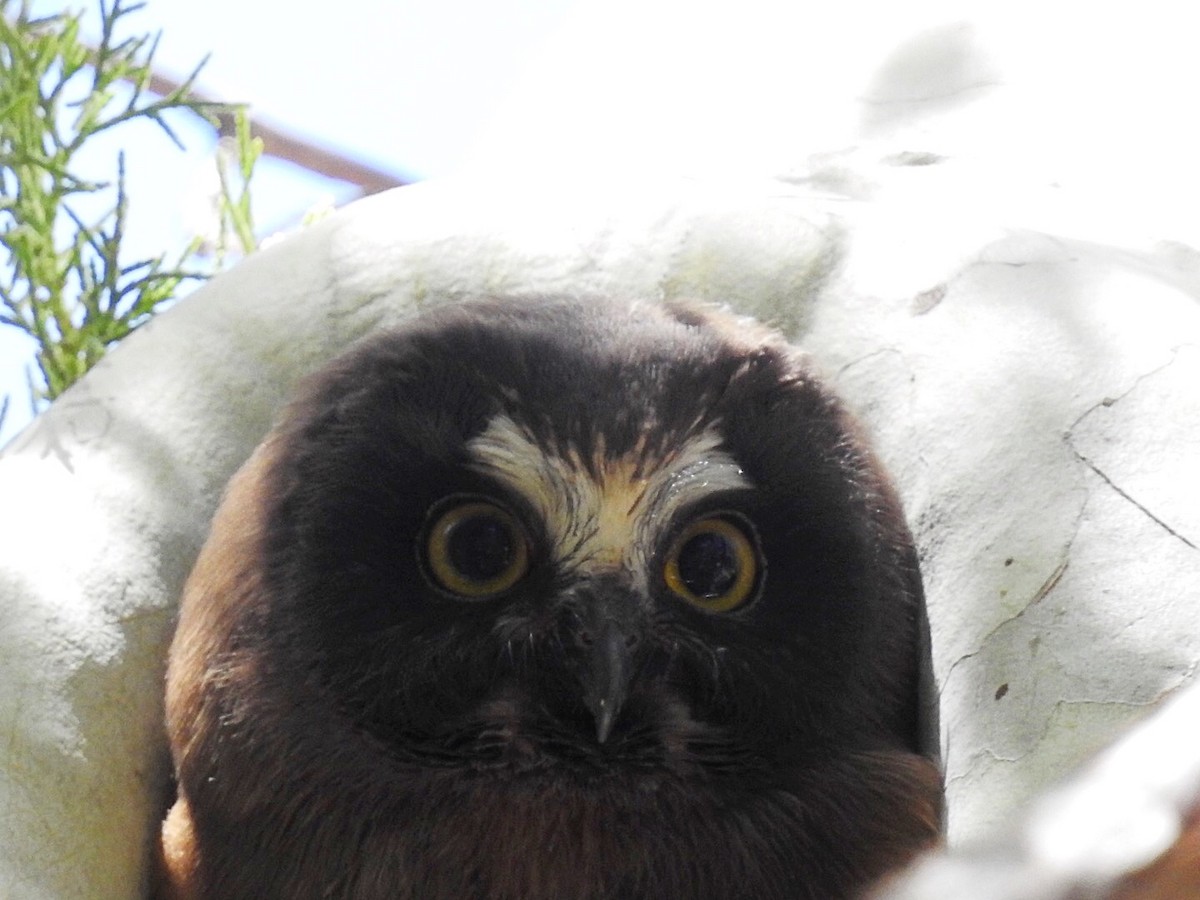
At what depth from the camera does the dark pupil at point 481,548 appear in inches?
78.8

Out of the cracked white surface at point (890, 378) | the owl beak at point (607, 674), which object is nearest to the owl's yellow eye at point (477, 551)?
the owl beak at point (607, 674)

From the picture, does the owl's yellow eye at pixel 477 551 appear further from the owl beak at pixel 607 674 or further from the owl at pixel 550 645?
the owl beak at pixel 607 674

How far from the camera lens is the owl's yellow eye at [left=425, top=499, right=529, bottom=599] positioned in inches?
78.9

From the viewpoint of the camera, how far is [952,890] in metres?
0.65

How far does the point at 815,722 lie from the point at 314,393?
0.81 meters

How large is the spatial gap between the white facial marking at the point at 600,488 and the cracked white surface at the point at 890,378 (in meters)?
0.34

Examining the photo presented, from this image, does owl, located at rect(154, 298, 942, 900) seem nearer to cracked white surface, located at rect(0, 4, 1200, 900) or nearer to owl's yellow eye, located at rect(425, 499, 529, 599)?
owl's yellow eye, located at rect(425, 499, 529, 599)

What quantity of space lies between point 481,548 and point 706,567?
0.29 m

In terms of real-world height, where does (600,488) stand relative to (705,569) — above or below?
above

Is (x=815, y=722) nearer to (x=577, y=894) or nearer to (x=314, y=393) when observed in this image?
(x=577, y=894)

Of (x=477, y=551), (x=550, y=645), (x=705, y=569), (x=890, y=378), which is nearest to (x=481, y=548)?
(x=477, y=551)

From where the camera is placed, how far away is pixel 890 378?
2.22 meters

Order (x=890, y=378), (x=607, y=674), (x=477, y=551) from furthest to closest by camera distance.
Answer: (x=890, y=378), (x=477, y=551), (x=607, y=674)

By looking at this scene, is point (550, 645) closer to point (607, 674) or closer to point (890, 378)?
point (607, 674)
